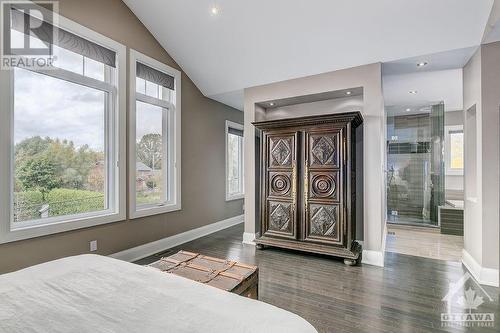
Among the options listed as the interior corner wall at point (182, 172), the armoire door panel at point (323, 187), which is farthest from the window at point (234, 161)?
the armoire door panel at point (323, 187)

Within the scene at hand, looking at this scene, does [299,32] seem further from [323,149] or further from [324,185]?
[324,185]

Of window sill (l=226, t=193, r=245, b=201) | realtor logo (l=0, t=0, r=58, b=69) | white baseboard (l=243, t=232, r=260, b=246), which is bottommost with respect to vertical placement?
white baseboard (l=243, t=232, r=260, b=246)

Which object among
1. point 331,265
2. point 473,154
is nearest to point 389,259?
point 331,265

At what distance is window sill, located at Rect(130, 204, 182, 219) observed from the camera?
3553 mm

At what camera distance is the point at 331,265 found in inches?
130

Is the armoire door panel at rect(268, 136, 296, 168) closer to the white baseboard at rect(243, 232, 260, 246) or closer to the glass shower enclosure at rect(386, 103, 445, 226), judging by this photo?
the white baseboard at rect(243, 232, 260, 246)

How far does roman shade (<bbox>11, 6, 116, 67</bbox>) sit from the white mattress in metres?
2.53

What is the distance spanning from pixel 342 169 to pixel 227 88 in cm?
248

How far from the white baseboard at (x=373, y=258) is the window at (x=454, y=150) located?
15.1 feet

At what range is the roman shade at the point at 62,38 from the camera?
2.54 meters

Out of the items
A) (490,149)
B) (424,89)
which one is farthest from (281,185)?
(424,89)

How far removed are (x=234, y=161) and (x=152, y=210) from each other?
2.69m

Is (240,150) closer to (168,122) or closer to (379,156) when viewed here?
(168,122)

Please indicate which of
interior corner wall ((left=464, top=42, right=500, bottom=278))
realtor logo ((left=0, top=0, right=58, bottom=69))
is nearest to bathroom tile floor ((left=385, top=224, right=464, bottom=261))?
interior corner wall ((left=464, top=42, right=500, bottom=278))
